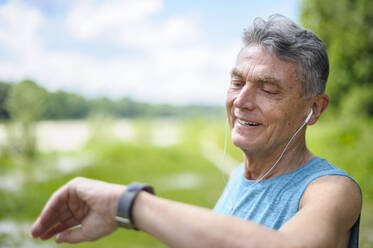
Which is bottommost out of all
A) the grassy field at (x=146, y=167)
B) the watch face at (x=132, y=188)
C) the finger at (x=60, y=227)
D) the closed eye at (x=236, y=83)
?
the grassy field at (x=146, y=167)

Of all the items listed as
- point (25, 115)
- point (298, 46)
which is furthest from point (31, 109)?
point (298, 46)

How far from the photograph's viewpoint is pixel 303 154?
1.38m

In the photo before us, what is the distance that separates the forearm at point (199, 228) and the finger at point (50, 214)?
308mm

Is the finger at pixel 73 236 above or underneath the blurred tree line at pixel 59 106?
above

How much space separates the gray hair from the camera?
1.25m

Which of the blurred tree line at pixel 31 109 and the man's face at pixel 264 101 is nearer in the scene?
the man's face at pixel 264 101

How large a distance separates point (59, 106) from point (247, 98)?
19.1 feet

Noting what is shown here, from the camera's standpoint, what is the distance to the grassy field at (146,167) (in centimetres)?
519

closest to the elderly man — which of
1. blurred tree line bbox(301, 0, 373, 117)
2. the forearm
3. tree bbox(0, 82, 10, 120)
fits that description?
the forearm

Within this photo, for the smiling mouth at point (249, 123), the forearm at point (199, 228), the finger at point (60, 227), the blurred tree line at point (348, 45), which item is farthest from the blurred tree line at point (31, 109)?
the blurred tree line at point (348, 45)

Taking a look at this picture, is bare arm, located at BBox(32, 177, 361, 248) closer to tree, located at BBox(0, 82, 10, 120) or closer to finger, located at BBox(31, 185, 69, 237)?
finger, located at BBox(31, 185, 69, 237)

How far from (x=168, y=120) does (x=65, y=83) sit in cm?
324

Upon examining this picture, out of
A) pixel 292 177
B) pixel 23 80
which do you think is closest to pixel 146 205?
pixel 292 177

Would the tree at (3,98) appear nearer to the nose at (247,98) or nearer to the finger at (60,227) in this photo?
the finger at (60,227)
